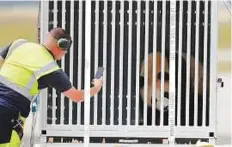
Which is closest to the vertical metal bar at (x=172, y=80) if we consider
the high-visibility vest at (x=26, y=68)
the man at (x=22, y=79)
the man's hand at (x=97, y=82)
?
the man's hand at (x=97, y=82)

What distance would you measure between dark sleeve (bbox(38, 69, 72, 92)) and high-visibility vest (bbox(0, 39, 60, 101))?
1.2 inches

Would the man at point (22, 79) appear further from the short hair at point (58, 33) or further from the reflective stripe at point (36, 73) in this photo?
the short hair at point (58, 33)

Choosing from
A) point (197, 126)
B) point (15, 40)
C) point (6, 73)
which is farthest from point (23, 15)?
point (197, 126)

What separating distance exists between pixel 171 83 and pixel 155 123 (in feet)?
1.34

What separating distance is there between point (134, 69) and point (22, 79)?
964 millimetres

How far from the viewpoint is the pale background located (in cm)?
433

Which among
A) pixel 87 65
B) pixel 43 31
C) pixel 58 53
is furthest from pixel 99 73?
pixel 43 31

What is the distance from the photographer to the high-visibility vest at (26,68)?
13.0 feet

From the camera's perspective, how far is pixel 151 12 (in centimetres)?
451

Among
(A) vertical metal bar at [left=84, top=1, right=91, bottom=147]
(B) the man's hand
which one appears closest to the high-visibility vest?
(A) vertical metal bar at [left=84, top=1, right=91, bottom=147]

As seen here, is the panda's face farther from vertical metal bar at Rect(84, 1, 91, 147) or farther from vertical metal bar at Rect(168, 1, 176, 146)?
vertical metal bar at Rect(84, 1, 91, 147)

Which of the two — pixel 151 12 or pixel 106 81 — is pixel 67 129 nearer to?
pixel 106 81

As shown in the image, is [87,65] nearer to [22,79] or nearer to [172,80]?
[22,79]

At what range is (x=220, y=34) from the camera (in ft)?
14.8
